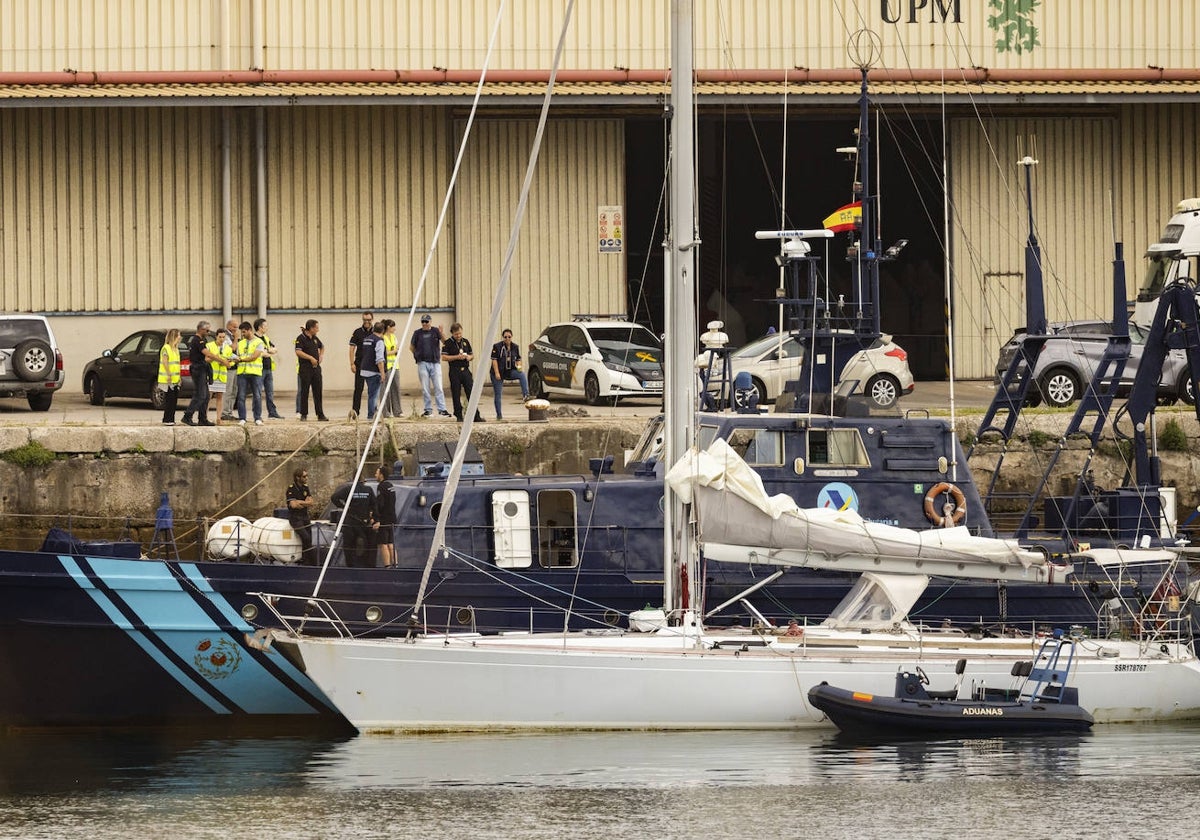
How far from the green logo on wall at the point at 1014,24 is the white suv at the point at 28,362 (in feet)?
Answer: 53.5

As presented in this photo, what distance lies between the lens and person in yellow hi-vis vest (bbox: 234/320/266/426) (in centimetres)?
2416

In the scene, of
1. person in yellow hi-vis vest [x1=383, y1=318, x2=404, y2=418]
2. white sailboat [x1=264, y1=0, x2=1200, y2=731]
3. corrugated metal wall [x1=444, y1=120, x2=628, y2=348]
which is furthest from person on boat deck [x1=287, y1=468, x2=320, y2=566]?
corrugated metal wall [x1=444, y1=120, x2=628, y2=348]

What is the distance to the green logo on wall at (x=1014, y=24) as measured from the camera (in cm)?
3147

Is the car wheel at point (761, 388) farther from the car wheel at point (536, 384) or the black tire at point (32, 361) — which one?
the black tire at point (32, 361)

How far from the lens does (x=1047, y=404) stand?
1062 inches

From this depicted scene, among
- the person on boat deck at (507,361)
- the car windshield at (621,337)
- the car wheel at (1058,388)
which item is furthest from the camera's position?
the car windshield at (621,337)

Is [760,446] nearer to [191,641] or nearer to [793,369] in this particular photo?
[191,641]

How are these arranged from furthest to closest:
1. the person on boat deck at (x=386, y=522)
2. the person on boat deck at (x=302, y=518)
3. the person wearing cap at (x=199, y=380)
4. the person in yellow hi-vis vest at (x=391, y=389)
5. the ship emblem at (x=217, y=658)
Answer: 1. the person in yellow hi-vis vest at (x=391, y=389)
2. the person wearing cap at (x=199, y=380)
3. the person on boat deck at (x=302, y=518)
4. the person on boat deck at (x=386, y=522)
5. the ship emblem at (x=217, y=658)

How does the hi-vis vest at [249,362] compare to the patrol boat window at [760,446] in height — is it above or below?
above

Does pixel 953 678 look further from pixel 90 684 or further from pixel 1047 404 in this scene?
pixel 1047 404

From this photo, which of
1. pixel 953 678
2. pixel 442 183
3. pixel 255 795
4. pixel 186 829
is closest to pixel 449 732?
pixel 255 795

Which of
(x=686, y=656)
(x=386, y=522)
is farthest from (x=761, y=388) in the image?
(x=686, y=656)

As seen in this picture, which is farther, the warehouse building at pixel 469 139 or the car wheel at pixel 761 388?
the warehouse building at pixel 469 139

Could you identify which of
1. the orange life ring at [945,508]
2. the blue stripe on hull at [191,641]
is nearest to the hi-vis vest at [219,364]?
the blue stripe on hull at [191,641]
